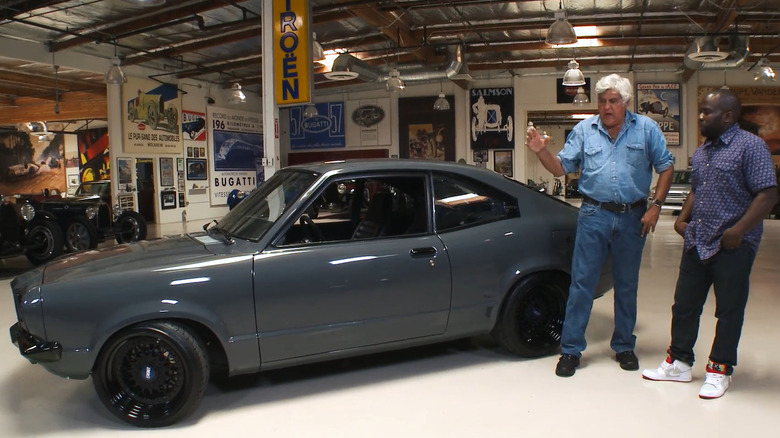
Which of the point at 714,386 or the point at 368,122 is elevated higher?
the point at 368,122

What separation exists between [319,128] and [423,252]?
17766 mm

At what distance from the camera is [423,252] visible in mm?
3221

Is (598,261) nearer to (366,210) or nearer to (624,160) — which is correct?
(624,160)

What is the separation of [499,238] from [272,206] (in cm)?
136

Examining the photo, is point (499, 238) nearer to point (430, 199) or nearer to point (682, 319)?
point (430, 199)

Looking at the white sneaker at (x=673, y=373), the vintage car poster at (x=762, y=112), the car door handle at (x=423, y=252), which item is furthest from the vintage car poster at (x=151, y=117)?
the vintage car poster at (x=762, y=112)

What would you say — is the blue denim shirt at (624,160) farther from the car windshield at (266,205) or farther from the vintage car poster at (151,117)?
the vintage car poster at (151,117)

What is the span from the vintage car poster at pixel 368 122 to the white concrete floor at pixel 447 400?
1598 centimetres

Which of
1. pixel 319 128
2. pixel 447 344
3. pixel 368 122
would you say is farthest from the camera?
pixel 319 128

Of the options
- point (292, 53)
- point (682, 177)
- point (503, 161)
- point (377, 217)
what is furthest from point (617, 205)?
point (503, 161)

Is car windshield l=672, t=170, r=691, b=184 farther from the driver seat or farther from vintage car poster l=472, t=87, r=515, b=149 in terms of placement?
the driver seat

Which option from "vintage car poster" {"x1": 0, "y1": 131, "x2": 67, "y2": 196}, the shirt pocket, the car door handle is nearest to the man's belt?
the shirt pocket

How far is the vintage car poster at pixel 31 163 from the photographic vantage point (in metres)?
22.0

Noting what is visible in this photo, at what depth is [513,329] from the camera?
3549 mm
